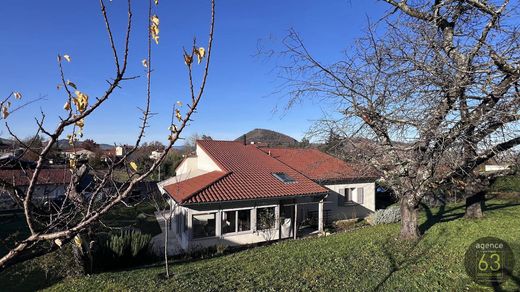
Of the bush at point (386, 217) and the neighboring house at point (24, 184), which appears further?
the bush at point (386, 217)

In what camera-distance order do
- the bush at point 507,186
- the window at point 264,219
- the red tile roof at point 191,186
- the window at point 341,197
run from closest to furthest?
1. the red tile roof at point 191,186
2. the window at point 264,219
3. the window at point 341,197
4. the bush at point 507,186

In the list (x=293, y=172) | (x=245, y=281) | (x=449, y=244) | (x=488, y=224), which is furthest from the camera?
(x=293, y=172)

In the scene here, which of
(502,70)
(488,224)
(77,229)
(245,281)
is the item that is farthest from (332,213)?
(77,229)

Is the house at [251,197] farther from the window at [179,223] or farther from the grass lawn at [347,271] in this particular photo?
the grass lawn at [347,271]

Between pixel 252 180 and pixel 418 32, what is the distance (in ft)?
42.4

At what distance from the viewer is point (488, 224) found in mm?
12367

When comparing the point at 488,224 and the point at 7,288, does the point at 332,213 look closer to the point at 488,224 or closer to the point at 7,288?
the point at 488,224

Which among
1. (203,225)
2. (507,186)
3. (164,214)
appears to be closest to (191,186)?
(164,214)

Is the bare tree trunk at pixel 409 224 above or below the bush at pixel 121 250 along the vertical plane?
above

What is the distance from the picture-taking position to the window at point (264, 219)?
1717cm

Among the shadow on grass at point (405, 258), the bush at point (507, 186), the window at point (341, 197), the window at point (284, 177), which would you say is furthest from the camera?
the bush at point (507, 186)

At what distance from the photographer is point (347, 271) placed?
7.99m

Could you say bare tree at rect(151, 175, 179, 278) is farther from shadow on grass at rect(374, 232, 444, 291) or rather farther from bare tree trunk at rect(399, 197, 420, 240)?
bare tree trunk at rect(399, 197, 420, 240)

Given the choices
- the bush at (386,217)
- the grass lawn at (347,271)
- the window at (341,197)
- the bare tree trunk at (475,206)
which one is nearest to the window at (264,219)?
the grass lawn at (347,271)
